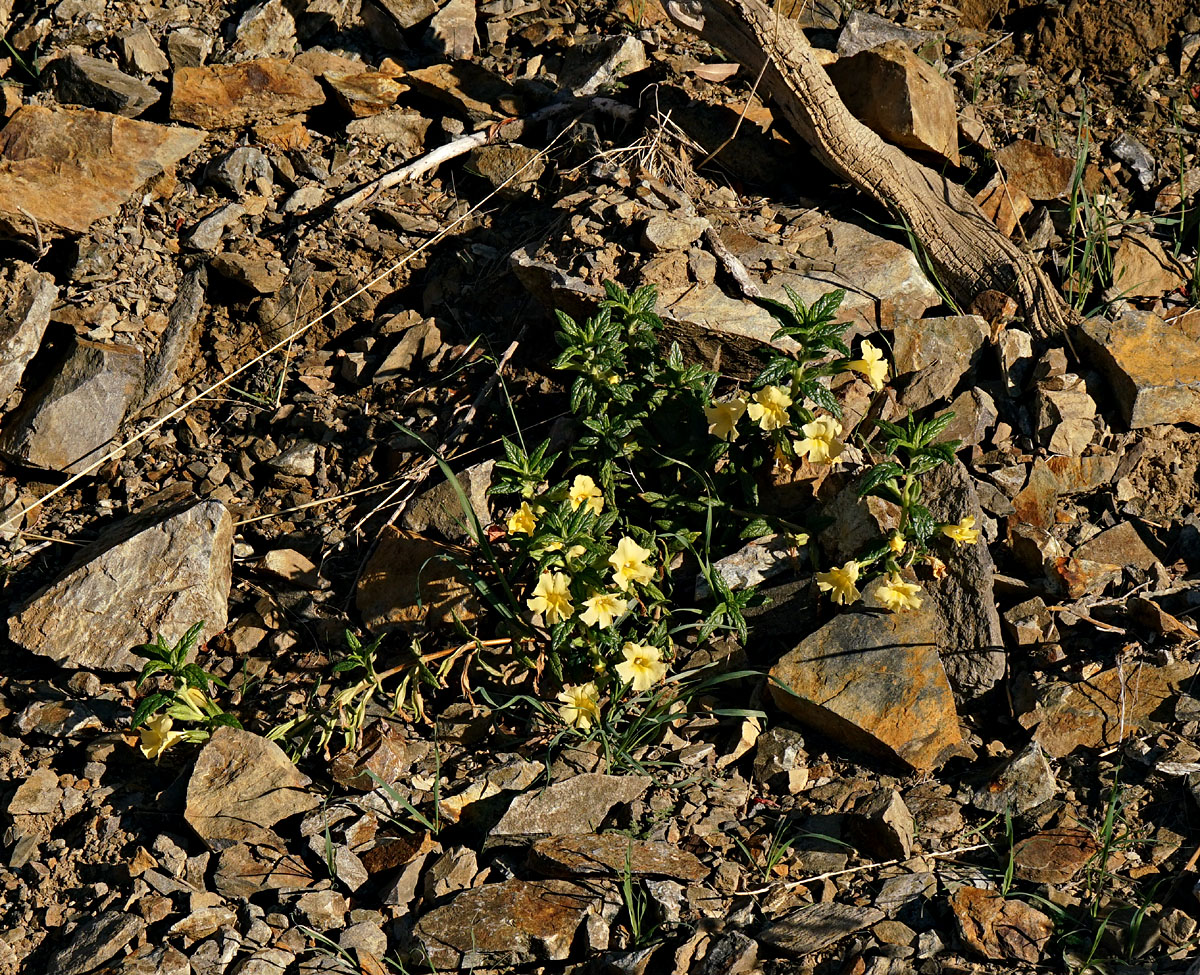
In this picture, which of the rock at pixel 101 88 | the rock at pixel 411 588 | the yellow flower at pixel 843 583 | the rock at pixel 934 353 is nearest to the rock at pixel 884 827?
the yellow flower at pixel 843 583

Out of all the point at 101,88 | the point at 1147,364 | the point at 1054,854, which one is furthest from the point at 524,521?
the point at 101,88

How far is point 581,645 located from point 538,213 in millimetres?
1842

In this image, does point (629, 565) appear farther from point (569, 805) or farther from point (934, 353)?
point (934, 353)

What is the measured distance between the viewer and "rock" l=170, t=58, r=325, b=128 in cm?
445

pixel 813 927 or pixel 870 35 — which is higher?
pixel 870 35

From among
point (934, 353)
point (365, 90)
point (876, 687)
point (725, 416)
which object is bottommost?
point (876, 687)

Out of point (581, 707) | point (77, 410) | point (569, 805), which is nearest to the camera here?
point (569, 805)

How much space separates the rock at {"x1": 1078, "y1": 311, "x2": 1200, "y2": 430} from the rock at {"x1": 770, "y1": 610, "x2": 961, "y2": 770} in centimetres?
102

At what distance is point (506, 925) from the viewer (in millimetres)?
2639

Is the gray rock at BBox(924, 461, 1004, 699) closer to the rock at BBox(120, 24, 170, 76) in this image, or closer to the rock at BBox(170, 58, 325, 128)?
the rock at BBox(170, 58, 325, 128)

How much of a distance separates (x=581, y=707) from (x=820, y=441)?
3.14ft

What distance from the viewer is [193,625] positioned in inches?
133

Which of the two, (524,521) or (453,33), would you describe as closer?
(524,521)

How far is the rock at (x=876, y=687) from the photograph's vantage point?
2904mm
